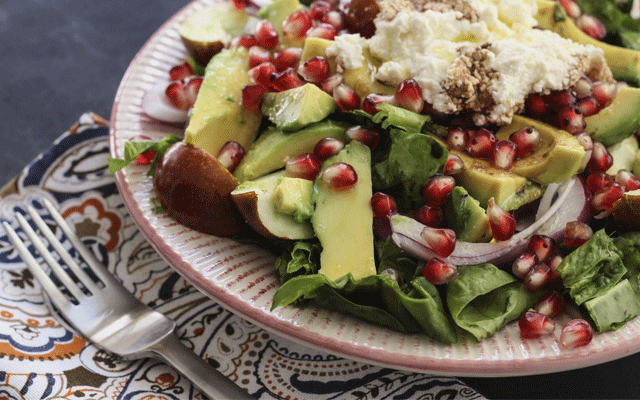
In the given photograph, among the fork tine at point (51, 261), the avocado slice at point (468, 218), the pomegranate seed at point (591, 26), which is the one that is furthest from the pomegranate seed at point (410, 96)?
the fork tine at point (51, 261)

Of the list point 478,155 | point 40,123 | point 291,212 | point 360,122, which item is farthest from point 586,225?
point 40,123

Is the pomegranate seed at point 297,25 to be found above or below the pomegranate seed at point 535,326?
above

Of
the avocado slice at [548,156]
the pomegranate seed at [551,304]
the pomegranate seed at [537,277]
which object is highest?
the avocado slice at [548,156]

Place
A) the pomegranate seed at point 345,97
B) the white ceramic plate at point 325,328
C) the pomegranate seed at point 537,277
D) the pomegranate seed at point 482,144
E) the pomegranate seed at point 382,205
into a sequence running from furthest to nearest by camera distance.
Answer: the pomegranate seed at point 345,97 < the pomegranate seed at point 482,144 < the pomegranate seed at point 382,205 < the pomegranate seed at point 537,277 < the white ceramic plate at point 325,328

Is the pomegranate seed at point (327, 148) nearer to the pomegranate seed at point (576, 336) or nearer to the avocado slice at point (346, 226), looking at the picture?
the avocado slice at point (346, 226)

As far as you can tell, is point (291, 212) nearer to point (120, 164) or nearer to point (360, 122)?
point (360, 122)

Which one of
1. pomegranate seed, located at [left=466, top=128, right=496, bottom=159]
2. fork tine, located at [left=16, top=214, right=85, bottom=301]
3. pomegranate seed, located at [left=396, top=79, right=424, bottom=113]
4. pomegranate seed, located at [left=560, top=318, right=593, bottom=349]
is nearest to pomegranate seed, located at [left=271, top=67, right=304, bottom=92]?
pomegranate seed, located at [left=396, top=79, right=424, bottom=113]

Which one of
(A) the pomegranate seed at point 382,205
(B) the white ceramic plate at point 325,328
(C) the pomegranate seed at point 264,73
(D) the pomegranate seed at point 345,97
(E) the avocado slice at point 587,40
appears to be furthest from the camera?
(E) the avocado slice at point 587,40

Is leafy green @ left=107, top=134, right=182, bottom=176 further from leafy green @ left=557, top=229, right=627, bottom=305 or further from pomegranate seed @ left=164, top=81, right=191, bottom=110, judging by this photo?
leafy green @ left=557, top=229, right=627, bottom=305

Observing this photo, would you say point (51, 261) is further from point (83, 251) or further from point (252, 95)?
point (252, 95)
